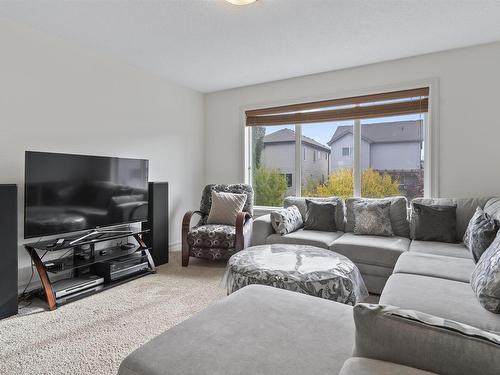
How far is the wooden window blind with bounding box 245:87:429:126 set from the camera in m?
3.41

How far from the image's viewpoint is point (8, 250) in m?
2.27

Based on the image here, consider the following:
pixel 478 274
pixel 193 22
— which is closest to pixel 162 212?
pixel 193 22

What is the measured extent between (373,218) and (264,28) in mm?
2209

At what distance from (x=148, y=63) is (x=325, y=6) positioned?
2193 mm

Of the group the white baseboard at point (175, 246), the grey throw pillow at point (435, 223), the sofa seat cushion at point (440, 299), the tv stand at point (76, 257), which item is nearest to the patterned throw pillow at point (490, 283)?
the sofa seat cushion at point (440, 299)

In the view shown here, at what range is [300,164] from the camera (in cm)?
423

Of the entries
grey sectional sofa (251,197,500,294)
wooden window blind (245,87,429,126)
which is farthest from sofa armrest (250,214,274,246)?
wooden window blind (245,87,429,126)

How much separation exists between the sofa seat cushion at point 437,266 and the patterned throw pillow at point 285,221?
1.25 m

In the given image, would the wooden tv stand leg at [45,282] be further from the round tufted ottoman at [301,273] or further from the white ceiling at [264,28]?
the white ceiling at [264,28]

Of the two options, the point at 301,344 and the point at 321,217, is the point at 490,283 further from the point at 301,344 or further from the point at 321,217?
the point at 321,217

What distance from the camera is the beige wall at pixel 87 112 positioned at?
8.56ft

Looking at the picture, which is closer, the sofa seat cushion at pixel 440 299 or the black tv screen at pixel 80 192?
the sofa seat cushion at pixel 440 299

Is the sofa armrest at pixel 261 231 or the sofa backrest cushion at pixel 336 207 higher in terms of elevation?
the sofa backrest cushion at pixel 336 207

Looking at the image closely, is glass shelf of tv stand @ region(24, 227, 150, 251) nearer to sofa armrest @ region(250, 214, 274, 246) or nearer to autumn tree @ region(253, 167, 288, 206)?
sofa armrest @ region(250, 214, 274, 246)
